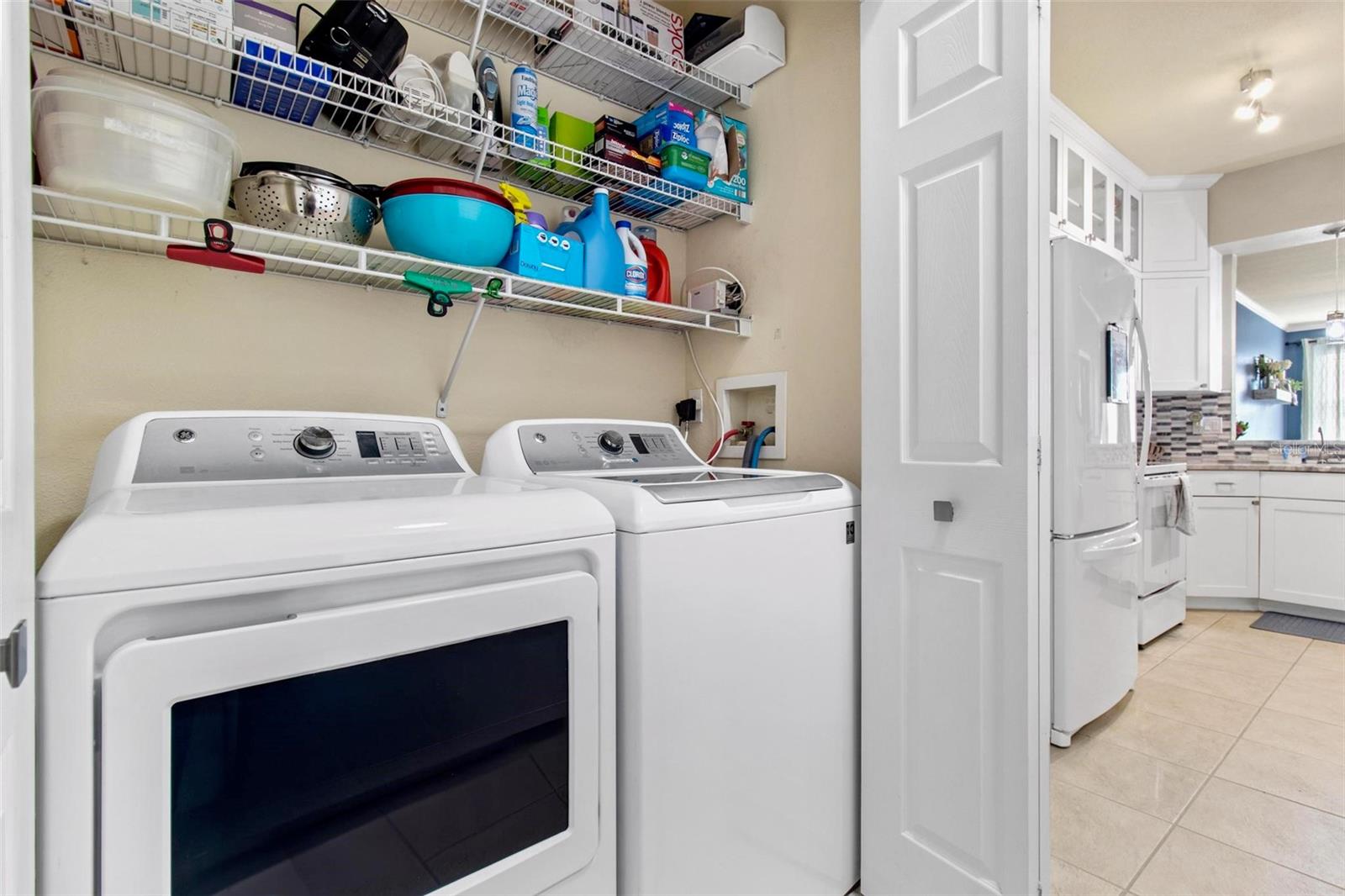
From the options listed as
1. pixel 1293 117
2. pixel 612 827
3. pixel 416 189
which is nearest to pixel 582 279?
pixel 416 189

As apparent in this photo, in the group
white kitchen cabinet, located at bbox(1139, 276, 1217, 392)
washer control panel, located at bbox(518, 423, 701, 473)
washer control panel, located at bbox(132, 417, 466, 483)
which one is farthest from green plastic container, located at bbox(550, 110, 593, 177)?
white kitchen cabinet, located at bbox(1139, 276, 1217, 392)

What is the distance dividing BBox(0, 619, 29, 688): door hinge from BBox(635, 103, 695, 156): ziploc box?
1.78 metres

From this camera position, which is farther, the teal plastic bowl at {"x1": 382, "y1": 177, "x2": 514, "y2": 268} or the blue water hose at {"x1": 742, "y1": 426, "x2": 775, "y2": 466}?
the blue water hose at {"x1": 742, "y1": 426, "x2": 775, "y2": 466}

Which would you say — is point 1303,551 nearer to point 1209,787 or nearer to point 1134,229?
point 1134,229

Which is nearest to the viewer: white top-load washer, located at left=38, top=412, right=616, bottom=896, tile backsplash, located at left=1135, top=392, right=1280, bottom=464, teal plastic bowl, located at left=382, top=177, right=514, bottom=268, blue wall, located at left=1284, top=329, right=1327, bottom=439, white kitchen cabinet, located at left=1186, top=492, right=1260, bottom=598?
white top-load washer, located at left=38, top=412, right=616, bottom=896

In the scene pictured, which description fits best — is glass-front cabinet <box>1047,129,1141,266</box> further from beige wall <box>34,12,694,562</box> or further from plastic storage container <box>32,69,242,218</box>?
plastic storage container <box>32,69,242,218</box>

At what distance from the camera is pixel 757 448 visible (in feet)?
6.45

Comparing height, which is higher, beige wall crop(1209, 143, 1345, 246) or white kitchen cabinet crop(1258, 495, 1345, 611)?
beige wall crop(1209, 143, 1345, 246)

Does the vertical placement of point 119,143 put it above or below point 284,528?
above

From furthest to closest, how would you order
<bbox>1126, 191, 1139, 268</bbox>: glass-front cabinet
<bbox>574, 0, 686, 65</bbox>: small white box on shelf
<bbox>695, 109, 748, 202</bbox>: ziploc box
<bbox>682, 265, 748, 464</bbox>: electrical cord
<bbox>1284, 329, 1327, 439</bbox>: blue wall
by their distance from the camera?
<bbox>1284, 329, 1327, 439</bbox>: blue wall → <bbox>1126, 191, 1139, 268</bbox>: glass-front cabinet → <bbox>682, 265, 748, 464</bbox>: electrical cord → <bbox>695, 109, 748, 202</bbox>: ziploc box → <bbox>574, 0, 686, 65</bbox>: small white box on shelf

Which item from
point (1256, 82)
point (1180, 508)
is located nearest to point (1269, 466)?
point (1180, 508)

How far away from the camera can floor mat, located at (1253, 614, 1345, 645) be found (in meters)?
3.34

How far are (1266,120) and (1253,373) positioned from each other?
129 inches

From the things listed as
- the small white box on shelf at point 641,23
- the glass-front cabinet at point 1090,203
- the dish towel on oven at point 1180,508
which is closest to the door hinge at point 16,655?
the small white box on shelf at point 641,23
